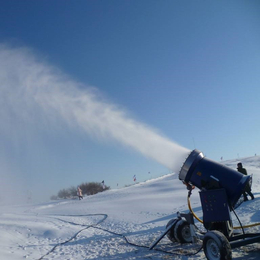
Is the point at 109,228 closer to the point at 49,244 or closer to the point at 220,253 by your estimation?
the point at 49,244

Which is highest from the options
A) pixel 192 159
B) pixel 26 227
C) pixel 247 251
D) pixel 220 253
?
pixel 192 159

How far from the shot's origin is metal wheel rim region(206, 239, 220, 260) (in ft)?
19.8

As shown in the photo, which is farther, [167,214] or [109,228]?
[167,214]

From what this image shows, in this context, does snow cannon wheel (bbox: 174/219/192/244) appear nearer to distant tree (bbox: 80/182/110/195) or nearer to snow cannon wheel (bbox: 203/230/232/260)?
snow cannon wheel (bbox: 203/230/232/260)

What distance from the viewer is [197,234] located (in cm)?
732

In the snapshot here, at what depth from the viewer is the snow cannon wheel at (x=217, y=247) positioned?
5777mm

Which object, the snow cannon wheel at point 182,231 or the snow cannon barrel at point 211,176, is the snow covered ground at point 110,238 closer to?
the snow cannon wheel at point 182,231

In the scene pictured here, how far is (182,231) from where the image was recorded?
8.01m

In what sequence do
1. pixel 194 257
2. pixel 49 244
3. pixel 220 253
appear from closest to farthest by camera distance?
pixel 220 253
pixel 194 257
pixel 49 244

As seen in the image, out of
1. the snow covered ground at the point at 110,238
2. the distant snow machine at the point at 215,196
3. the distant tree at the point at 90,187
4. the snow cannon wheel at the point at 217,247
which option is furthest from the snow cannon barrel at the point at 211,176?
the distant tree at the point at 90,187

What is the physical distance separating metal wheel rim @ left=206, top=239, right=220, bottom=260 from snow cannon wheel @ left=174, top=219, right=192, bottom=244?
5.65 feet

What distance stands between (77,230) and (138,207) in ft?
18.9

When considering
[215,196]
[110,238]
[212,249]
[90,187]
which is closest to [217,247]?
[212,249]

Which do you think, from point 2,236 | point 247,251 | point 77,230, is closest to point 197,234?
point 247,251
